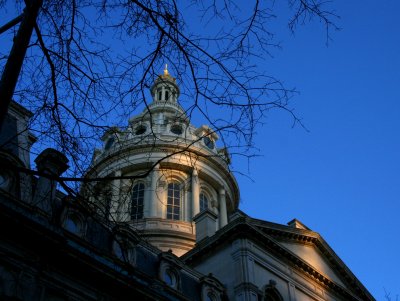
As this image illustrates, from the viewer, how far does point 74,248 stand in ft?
55.1

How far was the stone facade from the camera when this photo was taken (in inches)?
421

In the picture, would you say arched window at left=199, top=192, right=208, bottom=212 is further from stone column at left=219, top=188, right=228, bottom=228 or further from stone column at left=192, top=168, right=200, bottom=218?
stone column at left=192, top=168, right=200, bottom=218

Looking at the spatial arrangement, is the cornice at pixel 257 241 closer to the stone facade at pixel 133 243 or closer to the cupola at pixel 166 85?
the stone facade at pixel 133 243

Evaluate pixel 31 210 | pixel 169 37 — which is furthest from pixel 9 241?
pixel 169 37

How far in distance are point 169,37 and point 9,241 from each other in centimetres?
920

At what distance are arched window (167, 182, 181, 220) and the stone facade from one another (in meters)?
1.67

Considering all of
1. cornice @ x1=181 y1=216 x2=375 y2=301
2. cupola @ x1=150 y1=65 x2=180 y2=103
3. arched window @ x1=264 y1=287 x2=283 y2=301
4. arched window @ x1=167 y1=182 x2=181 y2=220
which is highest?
arched window @ x1=167 y1=182 x2=181 y2=220

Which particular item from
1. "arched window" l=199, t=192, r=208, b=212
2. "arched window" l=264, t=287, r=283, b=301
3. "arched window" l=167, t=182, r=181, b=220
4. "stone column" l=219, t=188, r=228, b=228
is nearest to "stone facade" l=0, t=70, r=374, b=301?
"arched window" l=264, t=287, r=283, b=301

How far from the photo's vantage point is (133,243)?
19359mm

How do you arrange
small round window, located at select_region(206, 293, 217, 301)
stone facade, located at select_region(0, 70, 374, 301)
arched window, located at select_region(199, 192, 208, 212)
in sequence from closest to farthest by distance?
1. stone facade, located at select_region(0, 70, 374, 301)
2. small round window, located at select_region(206, 293, 217, 301)
3. arched window, located at select_region(199, 192, 208, 212)

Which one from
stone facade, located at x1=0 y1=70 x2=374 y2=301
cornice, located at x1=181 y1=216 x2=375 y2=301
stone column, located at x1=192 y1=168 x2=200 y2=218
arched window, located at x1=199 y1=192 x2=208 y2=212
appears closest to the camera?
stone facade, located at x1=0 y1=70 x2=374 y2=301

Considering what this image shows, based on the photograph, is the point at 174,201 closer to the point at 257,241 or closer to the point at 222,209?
the point at 222,209

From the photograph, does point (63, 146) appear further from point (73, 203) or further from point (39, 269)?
point (39, 269)

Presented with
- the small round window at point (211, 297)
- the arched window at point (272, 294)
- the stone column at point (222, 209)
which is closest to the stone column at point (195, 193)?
the stone column at point (222, 209)
